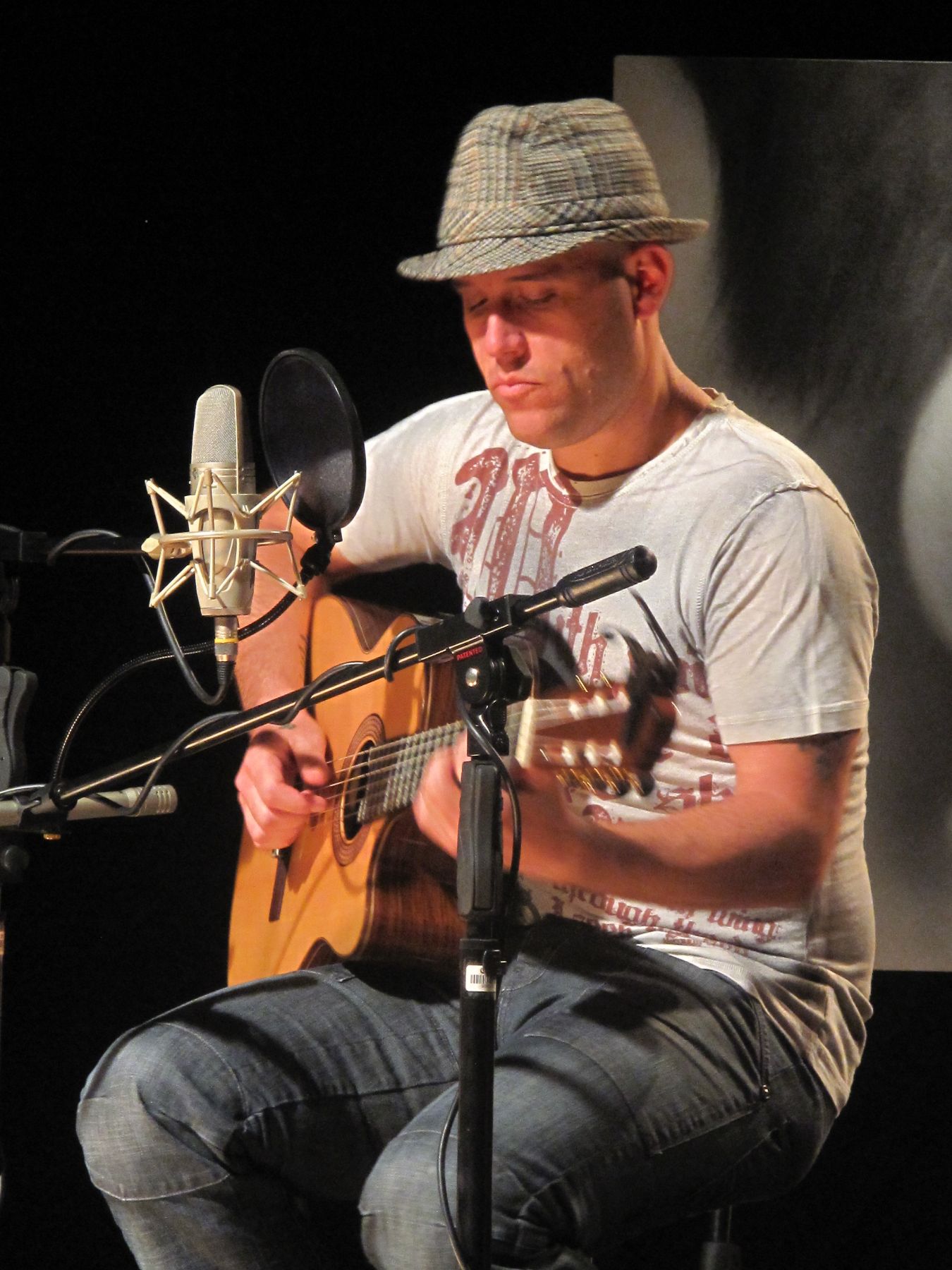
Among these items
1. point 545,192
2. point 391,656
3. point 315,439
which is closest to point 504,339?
point 545,192

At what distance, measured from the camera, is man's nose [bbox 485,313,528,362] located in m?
1.91

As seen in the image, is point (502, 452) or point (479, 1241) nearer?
point (479, 1241)

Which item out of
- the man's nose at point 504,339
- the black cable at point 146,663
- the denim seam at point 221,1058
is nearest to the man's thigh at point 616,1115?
the denim seam at point 221,1058

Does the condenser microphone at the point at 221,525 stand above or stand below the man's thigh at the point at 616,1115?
above

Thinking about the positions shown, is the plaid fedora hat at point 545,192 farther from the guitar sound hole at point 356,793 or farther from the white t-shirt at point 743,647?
the guitar sound hole at point 356,793

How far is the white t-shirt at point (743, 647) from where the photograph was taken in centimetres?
175

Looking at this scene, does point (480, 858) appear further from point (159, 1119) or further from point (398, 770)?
point (159, 1119)

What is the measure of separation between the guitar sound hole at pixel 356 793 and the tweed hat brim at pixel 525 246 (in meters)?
0.66

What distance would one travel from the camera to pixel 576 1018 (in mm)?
1731

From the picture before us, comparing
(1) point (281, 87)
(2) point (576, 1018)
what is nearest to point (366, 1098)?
(2) point (576, 1018)

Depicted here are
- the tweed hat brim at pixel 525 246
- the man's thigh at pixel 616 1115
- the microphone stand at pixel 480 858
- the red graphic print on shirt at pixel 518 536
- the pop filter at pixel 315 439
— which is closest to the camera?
the microphone stand at pixel 480 858

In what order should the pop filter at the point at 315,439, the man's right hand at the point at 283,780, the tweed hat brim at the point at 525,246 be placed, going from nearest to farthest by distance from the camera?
the pop filter at the point at 315,439, the tweed hat brim at the point at 525,246, the man's right hand at the point at 283,780

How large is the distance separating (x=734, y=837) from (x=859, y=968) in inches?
11.3

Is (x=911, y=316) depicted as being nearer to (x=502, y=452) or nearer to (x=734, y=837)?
(x=502, y=452)
